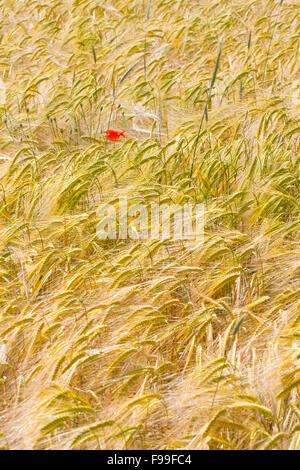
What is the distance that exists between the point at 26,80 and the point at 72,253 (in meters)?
2.07

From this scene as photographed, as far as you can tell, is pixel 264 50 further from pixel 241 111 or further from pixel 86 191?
pixel 86 191

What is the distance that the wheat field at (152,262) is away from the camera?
1.45m

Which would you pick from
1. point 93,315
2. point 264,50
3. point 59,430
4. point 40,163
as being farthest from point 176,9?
point 59,430

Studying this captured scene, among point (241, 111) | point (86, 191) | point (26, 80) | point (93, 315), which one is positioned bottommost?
point (93, 315)

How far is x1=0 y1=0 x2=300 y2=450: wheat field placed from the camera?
1.45 m

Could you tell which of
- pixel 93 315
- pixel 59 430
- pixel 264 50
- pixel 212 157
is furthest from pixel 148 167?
pixel 264 50

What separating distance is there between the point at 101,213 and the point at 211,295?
60cm

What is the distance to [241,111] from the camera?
316 cm

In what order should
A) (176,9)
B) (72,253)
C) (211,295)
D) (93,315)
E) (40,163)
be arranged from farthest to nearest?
(176,9) → (40,163) → (72,253) → (211,295) → (93,315)

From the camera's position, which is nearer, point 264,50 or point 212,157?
point 212,157

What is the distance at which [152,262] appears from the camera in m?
1.98

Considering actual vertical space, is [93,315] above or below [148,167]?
below
